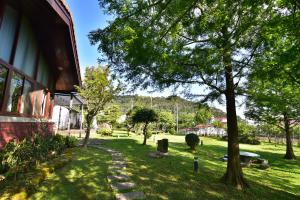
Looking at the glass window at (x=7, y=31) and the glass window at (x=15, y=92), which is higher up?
the glass window at (x=7, y=31)

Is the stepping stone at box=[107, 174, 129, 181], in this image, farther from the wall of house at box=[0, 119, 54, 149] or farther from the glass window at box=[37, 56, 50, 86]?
the glass window at box=[37, 56, 50, 86]

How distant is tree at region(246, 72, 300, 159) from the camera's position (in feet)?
26.4

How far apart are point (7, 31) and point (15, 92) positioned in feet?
7.01

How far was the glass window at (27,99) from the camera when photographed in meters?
8.13

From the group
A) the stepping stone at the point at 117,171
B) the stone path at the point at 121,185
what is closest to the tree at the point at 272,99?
the stone path at the point at 121,185

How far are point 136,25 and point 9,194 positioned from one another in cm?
494

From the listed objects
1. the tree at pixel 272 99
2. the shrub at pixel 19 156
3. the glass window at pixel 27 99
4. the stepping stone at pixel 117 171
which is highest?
the tree at pixel 272 99

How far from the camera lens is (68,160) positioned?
29.8ft

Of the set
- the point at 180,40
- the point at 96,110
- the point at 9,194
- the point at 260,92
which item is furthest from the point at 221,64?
the point at 96,110

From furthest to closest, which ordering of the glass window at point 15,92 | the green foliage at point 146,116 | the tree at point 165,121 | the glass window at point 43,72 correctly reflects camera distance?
the tree at point 165,121
the green foliage at point 146,116
the glass window at point 43,72
the glass window at point 15,92

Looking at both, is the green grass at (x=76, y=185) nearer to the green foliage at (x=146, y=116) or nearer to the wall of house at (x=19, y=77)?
the wall of house at (x=19, y=77)

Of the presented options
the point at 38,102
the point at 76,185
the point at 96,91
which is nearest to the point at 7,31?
the point at 38,102

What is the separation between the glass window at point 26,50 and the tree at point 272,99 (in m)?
8.04

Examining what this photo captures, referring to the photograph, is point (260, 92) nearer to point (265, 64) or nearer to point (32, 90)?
point (265, 64)
